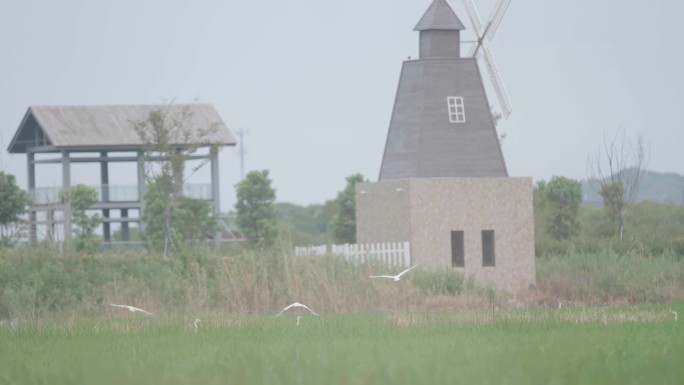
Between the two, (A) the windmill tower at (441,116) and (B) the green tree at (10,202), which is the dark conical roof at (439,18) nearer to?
(A) the windmill tower at (441,116)

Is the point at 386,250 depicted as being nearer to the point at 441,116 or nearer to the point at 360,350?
the point at 441,116

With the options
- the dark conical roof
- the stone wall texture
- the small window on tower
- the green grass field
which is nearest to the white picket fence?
the stone wall texture

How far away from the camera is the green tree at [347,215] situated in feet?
162

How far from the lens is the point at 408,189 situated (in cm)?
3131

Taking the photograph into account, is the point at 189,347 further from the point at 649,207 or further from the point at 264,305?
the point at 649,207

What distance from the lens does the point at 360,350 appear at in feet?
41.9

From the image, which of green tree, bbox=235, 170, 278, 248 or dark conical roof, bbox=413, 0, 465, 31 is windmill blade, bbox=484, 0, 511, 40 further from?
green tree, bbox=235, 170, 278, 248

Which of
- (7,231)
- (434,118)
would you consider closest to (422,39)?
(434,118)

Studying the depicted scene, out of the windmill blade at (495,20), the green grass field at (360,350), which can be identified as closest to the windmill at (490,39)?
the windmill blade at (495,20)

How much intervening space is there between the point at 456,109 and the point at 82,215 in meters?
17.6

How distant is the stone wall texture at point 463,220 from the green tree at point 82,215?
9.56 meters

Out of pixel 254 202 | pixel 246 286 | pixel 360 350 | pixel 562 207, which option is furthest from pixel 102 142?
pixel 360 350

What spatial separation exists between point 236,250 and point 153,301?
27.8 ft

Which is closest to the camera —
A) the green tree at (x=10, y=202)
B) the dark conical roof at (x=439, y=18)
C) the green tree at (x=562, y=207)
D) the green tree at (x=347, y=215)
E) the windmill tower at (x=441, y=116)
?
the windmill tower at (x=441, y=116)
